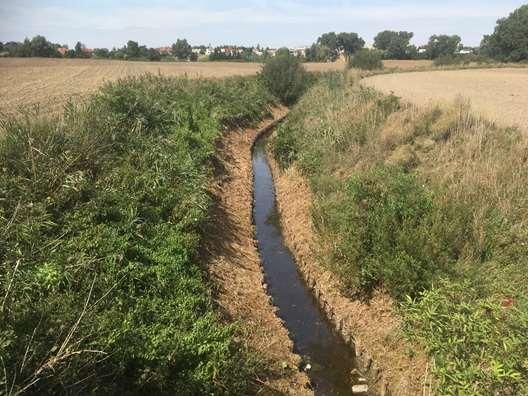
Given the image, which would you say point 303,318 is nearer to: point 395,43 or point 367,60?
point 367,60

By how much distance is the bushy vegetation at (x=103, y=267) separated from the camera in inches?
201

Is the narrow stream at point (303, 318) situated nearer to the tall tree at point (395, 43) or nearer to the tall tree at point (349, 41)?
the tall tree at point (395, 43)

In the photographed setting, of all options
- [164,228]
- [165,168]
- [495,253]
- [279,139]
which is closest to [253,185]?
[279,139]

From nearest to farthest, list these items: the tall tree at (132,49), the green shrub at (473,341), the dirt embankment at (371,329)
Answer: the green shrub at (473,341), the dirt embankment at (371,329), the tall tree at (132,49)

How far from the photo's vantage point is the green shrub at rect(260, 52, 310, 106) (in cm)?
3725

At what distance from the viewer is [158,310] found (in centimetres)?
693

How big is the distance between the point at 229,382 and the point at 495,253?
4.98 m

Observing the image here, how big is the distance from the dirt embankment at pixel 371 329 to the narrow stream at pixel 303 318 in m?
0.20

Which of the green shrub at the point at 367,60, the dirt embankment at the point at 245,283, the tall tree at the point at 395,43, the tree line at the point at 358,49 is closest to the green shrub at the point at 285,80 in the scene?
the tree line at the point at 358,49

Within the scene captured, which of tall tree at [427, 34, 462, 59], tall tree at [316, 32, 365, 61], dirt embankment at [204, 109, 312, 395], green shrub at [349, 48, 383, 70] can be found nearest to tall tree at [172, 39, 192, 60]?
tall tree at [316, 32, 365, 61]

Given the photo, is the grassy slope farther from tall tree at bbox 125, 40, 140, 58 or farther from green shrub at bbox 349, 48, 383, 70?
tall tree at bbox 125, 40, 140, 58

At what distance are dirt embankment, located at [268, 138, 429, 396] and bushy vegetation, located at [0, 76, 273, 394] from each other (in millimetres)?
2190

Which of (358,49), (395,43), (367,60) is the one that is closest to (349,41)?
(395,43)

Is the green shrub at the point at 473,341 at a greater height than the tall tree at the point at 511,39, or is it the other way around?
the tall tree at the point at 511,39
